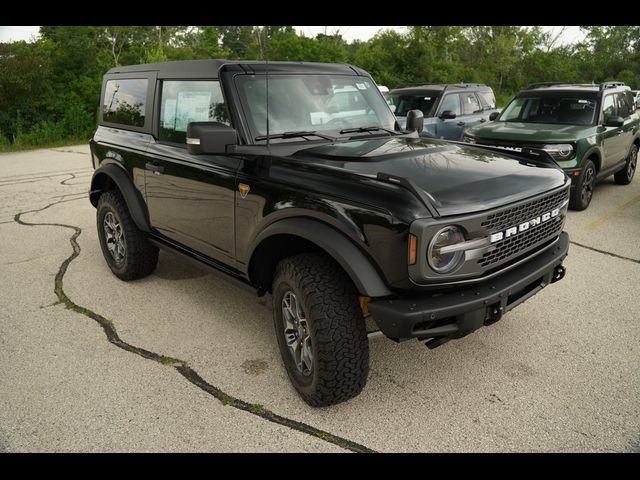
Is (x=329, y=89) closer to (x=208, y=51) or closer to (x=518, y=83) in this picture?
(x=208, y=51)

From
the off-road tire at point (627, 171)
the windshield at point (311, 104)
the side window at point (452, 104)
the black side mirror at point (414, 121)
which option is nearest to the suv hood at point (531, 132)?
the off-road tire at point (627, 171)

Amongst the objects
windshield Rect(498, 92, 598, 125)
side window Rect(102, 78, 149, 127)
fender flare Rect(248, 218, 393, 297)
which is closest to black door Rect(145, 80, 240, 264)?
side window Rect(102, 78, 149, 127)

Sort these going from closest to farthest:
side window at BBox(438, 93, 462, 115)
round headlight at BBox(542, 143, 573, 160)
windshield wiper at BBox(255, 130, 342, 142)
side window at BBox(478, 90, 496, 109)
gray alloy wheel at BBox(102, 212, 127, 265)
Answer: windshield wiper at BBox(255, 130, 342, 142) < gray alloy wheel at BBox(102, 212, 127, 265) < round headlight at BBox(542, 143, 573, 160) < side window at BBox(438, 93, 462, 115) < side window at BBox(478, 90, 496, 109)

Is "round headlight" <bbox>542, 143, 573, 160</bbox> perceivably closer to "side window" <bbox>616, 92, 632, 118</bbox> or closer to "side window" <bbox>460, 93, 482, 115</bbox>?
"side window" <bbox>616, 92, 632, 118</bbox>

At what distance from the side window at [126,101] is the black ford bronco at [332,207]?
4 centimetres

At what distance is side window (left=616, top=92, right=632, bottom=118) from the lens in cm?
866

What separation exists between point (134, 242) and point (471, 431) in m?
3.24

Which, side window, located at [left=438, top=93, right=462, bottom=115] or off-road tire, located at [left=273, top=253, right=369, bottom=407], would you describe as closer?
off-road tire, located at [left=273, top=253, right=369, bottom=407]

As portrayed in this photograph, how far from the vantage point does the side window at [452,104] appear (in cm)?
1062

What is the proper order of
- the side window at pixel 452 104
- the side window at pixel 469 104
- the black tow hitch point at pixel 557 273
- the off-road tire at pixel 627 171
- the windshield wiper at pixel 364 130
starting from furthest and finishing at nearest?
the side window at pixel 469 104 < the side window at pixel 452 104 < the off-road tire at pixel 627 171 < the windshield wiper at pixel 364 130 < the black tow hitch point at pixel 557 273

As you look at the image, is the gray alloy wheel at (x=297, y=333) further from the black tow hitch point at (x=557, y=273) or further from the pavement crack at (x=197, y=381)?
the black tow hitch point at (x=557, y=273)

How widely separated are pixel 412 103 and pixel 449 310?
916 cm

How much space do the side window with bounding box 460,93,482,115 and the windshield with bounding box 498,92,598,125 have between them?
264 centimetres
